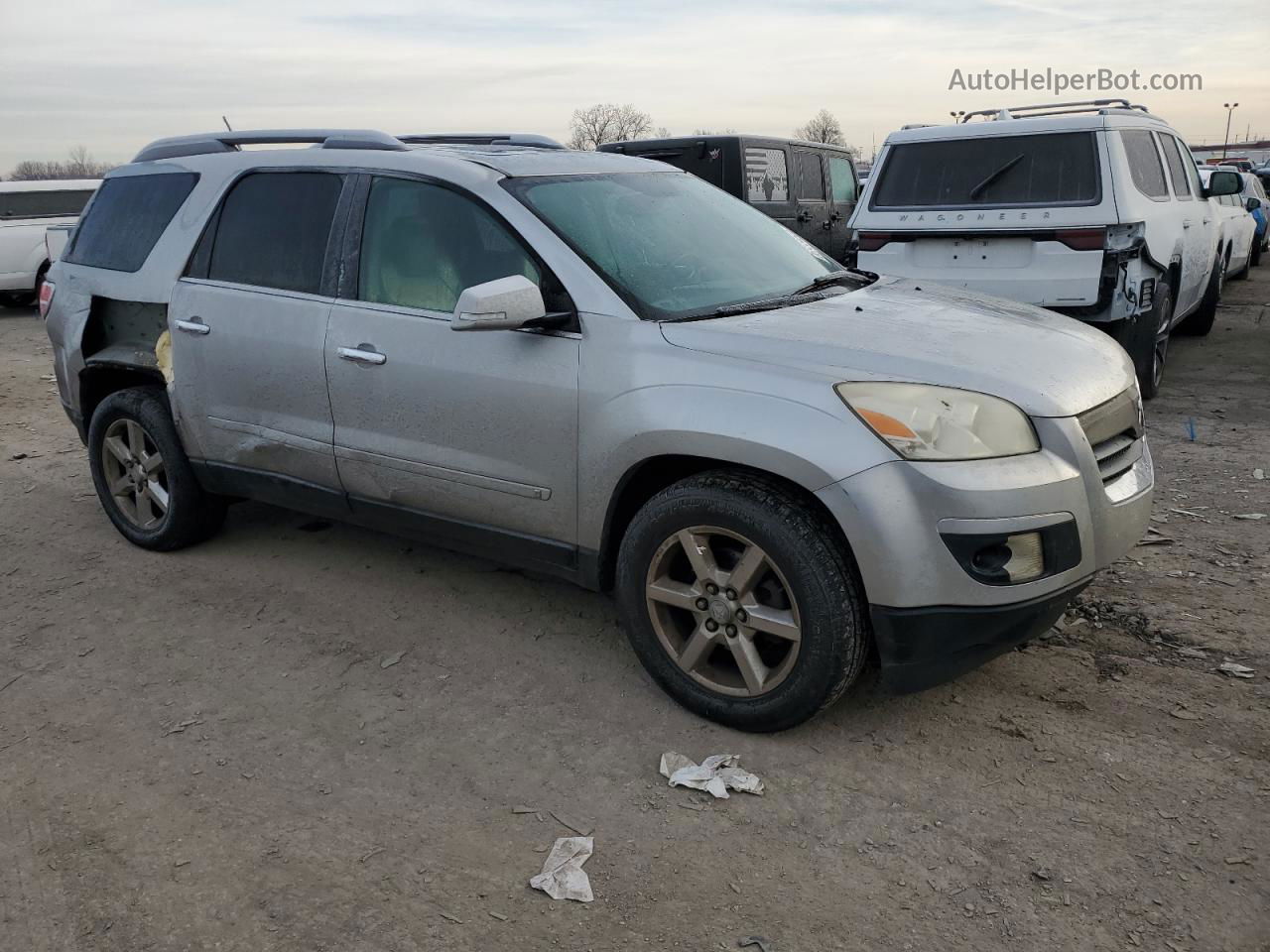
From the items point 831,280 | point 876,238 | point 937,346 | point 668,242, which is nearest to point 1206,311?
point 876,238

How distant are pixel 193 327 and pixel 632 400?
2197mm

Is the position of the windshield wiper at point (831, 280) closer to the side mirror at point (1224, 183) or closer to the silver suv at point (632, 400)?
the silver suv at point (632, 400)

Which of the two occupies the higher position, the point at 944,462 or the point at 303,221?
the point at 303,221

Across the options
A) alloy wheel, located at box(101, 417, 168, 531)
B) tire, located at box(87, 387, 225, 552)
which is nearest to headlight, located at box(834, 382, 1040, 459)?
tire, located at box(87, 387, 225, 552)

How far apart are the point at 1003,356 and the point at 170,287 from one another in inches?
134

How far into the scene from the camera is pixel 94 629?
425cm

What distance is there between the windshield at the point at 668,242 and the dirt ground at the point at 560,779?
132 centimetres

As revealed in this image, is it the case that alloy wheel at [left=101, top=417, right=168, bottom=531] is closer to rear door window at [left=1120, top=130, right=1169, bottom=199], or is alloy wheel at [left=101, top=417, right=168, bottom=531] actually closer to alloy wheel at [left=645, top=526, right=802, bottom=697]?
alloy wheel at [left=645, top=526, right=802, bottom=697]

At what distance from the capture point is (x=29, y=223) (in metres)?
15.2

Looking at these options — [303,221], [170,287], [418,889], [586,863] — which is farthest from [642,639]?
[170,287]

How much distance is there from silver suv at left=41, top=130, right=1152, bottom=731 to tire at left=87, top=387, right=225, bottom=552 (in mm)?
23

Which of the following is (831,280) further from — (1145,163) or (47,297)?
(1145,163)

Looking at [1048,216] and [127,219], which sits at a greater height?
[127,219]

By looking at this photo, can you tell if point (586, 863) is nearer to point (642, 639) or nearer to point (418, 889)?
point (418, 889)
